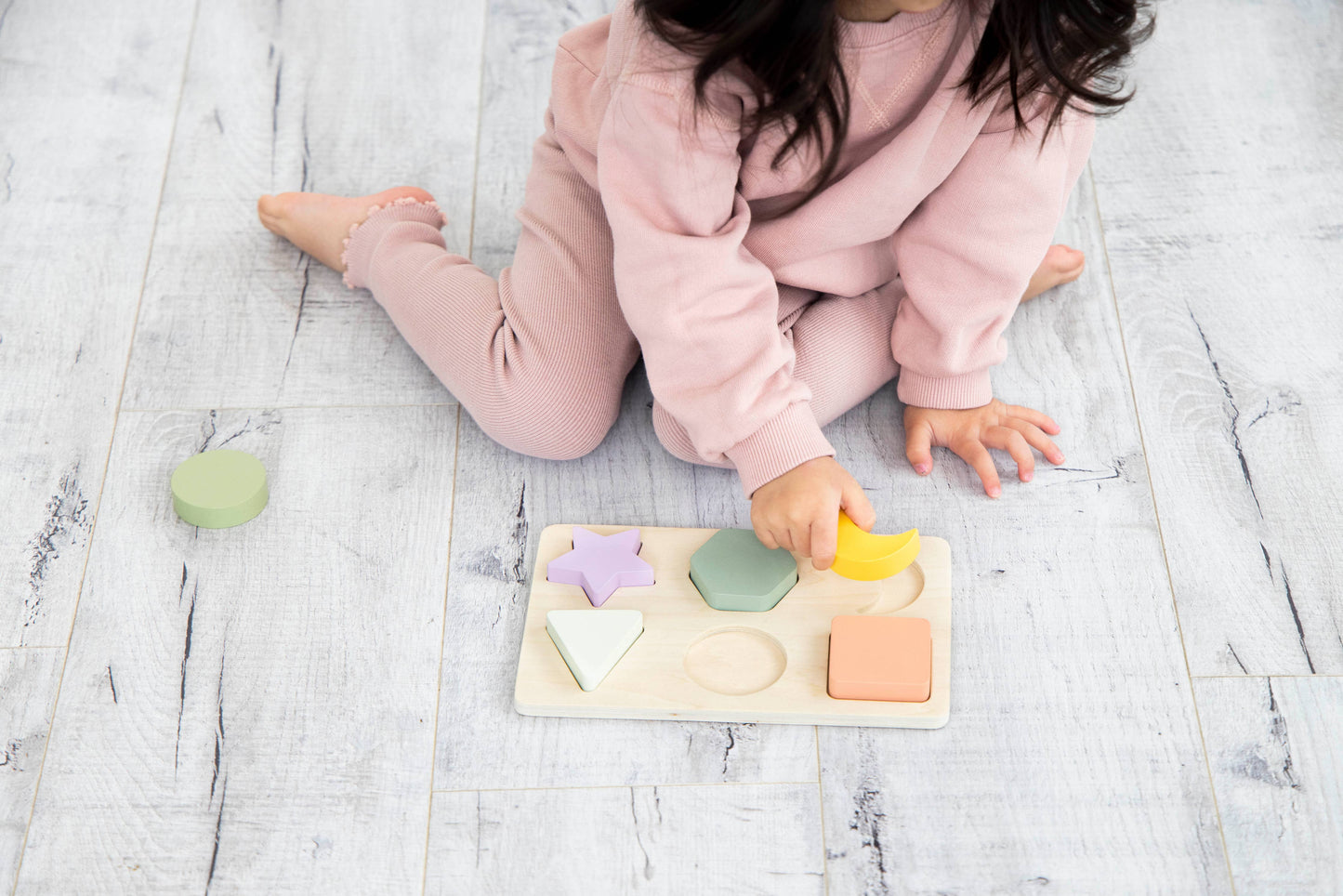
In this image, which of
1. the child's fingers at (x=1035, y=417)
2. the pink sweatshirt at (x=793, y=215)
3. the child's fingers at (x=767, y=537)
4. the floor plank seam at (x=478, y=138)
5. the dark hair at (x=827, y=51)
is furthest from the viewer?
the floor plank seam at (x=478, y=138)

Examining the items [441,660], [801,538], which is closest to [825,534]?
[801,538]

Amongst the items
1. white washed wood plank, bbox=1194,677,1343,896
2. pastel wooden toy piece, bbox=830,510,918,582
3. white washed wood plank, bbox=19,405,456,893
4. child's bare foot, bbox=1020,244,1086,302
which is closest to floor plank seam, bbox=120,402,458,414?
white washed wood plank, bbox=19,405,456,893

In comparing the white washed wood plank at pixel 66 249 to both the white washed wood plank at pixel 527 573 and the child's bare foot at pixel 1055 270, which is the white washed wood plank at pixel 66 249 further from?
the child's bare foot at pixel 1055 270

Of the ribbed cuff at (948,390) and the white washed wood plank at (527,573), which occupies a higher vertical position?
the ribbed cuff at (948,390)

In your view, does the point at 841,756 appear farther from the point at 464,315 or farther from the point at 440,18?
the point at 440,18

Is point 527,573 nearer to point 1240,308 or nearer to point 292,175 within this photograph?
point 292,175

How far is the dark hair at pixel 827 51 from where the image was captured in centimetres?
62

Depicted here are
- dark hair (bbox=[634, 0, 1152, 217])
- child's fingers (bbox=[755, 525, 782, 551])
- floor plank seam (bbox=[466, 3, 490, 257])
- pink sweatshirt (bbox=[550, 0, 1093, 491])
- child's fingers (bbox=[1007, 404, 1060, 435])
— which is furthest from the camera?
floor plank seam (bbox=[466, 3, 490, 257])

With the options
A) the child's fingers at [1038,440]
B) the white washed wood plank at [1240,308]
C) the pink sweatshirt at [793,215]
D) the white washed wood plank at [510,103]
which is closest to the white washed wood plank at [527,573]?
the white washed wood plank at [510,103]

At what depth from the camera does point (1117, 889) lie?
75 centimetres

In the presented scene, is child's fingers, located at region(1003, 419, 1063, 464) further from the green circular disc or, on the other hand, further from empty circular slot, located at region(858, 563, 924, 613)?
the green circular disc

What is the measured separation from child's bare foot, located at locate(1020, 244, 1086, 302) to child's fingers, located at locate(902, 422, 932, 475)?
0.17 meters

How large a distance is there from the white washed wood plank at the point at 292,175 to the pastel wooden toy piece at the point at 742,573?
27 cm

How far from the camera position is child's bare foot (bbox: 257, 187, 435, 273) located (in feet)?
3.40
